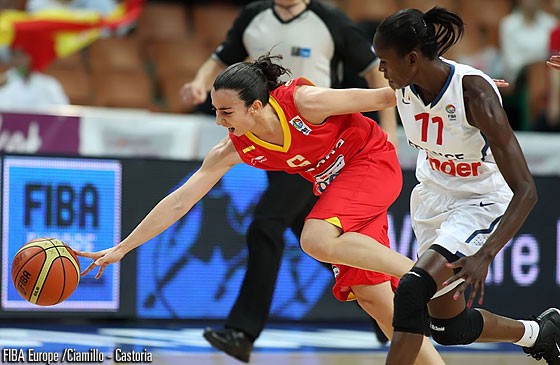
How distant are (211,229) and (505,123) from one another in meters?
3.77

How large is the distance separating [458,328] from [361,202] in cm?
68

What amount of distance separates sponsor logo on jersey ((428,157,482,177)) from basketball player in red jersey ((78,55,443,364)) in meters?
0.32

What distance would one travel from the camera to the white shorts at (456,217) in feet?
12.8

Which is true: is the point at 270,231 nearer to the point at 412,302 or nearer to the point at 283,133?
the point at 283,133

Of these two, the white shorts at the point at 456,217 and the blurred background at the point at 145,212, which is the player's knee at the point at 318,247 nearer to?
the white shorts at the point at 456,217

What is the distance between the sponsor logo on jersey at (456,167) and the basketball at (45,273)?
5.34ft

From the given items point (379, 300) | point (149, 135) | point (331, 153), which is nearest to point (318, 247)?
point (379, 300)

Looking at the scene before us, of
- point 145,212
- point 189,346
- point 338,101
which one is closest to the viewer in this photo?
point 338,101

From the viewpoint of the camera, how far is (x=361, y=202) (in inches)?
173

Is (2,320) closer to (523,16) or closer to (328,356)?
(328,356)

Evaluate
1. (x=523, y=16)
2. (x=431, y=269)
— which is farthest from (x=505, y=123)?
(x=523, y=16)

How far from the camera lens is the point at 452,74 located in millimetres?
3961

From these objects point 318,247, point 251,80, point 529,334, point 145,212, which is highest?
point 251,80

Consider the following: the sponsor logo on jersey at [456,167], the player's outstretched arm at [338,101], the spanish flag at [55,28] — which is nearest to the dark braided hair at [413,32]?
the player's outstretched arm at [338,101]
